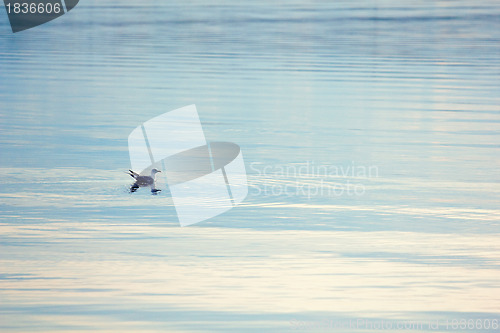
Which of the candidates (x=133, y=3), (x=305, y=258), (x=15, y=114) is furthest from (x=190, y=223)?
(x=133, y=3)

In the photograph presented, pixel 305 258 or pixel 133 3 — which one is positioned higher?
pixel 305 258

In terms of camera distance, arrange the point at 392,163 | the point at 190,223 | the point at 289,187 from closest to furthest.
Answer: the point at 190,223 → the point at 289,187 → the point at 392,163

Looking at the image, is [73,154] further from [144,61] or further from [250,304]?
[144,61]

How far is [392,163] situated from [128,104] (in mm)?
3839

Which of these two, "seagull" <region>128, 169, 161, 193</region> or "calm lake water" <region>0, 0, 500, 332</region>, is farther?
"seagull" <region>128, 169, 161, 193</region>

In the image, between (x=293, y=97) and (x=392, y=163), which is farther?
(x=293, y=97)

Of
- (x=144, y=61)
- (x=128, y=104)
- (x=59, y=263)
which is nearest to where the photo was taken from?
(x=59, y=263)

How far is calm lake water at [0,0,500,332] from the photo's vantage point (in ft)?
15.4

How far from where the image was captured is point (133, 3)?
3106 centimetres

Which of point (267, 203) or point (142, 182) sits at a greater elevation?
point (142, 182)

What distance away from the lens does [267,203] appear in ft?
21.4

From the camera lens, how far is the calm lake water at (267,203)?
15.4ft

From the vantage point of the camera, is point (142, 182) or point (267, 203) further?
point (142, 182)

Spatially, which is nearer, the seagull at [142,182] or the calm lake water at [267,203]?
the calm lake water at [267,203]
